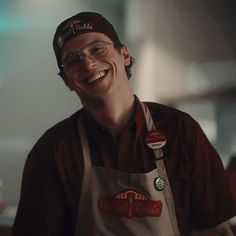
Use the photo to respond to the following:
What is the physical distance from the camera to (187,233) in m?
0.78

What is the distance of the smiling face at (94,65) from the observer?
0.78 metres

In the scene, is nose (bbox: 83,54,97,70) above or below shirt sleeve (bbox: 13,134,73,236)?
above

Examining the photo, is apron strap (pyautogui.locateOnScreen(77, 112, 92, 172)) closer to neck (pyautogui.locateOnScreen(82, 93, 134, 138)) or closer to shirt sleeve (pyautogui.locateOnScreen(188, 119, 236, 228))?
neck (pyautogui.locateOnScreen(82, 93, 134, 138))

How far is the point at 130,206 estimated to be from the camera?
752mm

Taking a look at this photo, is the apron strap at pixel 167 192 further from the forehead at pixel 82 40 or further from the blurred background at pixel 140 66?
the forehead at pixel 82 40

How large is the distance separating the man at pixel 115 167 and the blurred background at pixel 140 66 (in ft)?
0.15

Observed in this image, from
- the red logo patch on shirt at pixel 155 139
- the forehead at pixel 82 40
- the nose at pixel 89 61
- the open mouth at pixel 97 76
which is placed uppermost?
the forehead at pixel 82 40

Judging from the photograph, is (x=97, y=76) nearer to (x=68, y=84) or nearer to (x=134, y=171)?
(x=68, y=84)

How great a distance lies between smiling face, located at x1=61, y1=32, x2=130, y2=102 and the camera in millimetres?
778

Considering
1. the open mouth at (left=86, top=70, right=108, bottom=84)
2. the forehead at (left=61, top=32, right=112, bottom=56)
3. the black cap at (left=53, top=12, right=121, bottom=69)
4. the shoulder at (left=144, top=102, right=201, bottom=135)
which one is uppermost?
the black cap at (left=53, top=12, right=121, bottom=69)

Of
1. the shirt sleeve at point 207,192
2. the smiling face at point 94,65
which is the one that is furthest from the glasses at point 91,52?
the shirt sleeve at point 207,192

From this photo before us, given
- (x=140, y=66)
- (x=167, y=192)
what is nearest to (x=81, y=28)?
(x=140, y=66)

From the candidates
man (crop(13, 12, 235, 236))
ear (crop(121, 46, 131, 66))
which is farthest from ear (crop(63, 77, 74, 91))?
ear (crop(121, 46, 131, 66))

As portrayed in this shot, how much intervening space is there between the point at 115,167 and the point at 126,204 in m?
0.07
